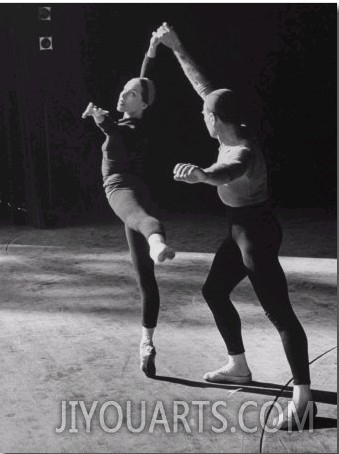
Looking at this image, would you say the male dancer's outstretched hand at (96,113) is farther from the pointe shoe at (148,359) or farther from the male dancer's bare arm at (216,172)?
the pointe shoe at (148,359)

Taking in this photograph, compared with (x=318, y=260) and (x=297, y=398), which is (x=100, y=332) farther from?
(x=318, y=260)

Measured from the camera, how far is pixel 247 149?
198 centimetres

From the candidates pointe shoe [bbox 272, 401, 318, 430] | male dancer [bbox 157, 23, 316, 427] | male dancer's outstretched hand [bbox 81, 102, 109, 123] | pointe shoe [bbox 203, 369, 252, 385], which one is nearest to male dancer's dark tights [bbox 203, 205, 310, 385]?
male dancer [bbox 157, 23, 316, 427]

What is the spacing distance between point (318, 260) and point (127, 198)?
292cm

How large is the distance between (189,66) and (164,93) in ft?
11.9

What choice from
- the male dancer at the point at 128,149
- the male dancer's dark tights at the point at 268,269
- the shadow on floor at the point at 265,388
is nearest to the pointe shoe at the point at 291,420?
the male dancer's dark tights at the point at 268,269

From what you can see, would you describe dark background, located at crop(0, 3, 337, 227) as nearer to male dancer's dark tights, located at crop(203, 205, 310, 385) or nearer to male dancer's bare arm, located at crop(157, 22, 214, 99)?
male dancer's bare arm, located at crop(157, 22, 214, 99)

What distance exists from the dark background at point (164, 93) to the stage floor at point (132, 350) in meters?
0.69

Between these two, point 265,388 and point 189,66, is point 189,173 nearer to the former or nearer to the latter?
point 189,66

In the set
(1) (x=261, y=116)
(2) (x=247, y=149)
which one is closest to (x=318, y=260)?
(1) (x=261, y=116)

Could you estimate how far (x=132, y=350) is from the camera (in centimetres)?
303

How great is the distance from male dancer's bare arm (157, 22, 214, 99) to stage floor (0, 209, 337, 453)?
1113 millimetres

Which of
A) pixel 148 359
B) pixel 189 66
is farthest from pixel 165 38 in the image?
pixel 148 359

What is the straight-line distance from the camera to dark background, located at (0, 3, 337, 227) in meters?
5.21
